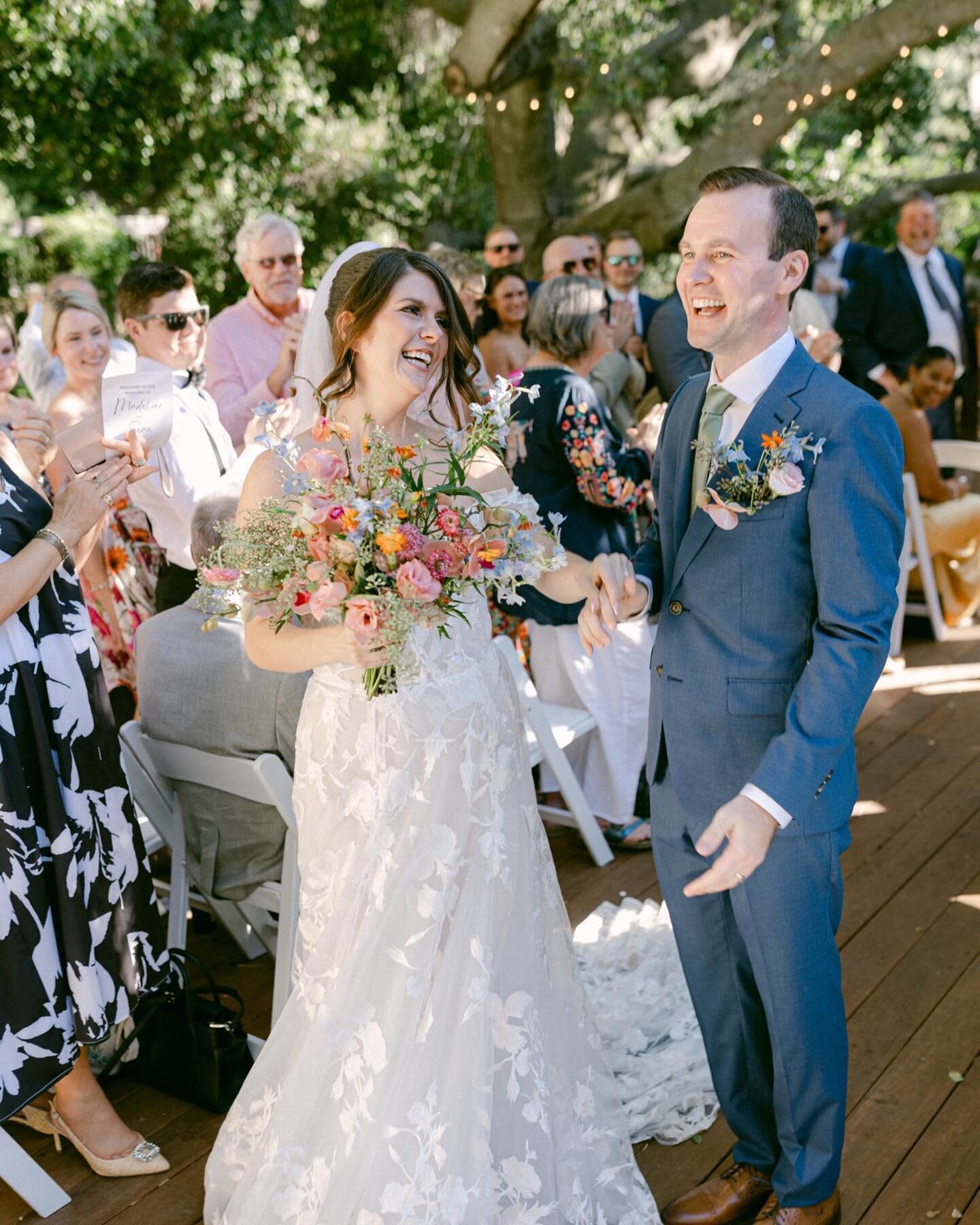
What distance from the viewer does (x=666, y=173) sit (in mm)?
9398

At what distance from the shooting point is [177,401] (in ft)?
13.5

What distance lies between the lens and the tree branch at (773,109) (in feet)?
26.0

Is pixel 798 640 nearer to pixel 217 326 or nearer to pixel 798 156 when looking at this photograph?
pixel 217 326

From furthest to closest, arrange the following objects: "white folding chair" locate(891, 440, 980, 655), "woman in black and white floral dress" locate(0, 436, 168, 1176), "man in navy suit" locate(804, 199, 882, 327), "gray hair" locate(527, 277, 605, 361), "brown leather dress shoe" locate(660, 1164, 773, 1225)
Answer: "man in navy suit" locate(804, 199, 882, 327)
"white folding chair" locate(891, 440, 980, 655)
"gray hair" locate(527, 277, 605, 361)
"woman in black and white floral dress" locate(0, 436, 168, 1176)
"brown leather dress shoe" locate(660, 1164, 773, 1225)

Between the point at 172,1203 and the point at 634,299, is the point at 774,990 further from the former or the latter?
the point at 634,299

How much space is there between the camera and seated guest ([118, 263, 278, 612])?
4.07 metres

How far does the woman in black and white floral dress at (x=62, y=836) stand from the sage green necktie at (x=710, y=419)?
4.45ft

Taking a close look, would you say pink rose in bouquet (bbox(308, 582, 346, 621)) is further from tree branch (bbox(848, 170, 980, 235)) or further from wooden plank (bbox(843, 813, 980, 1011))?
tree branch (bbox(848, 170, 980, 235))

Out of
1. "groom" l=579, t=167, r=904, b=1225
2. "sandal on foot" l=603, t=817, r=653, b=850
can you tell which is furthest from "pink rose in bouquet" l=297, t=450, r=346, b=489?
"sandal on foot" l=603, t=817, r=653, b=850

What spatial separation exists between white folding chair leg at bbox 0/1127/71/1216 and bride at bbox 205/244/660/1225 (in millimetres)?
439

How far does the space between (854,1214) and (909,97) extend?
504 inches

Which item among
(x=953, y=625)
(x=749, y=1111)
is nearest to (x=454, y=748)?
(x=749, y=1111)

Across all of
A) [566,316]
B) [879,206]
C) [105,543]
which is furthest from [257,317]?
[879,206]

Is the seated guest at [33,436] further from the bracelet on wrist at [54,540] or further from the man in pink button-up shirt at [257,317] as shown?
the man in pink button-up shirt at [257,317]
